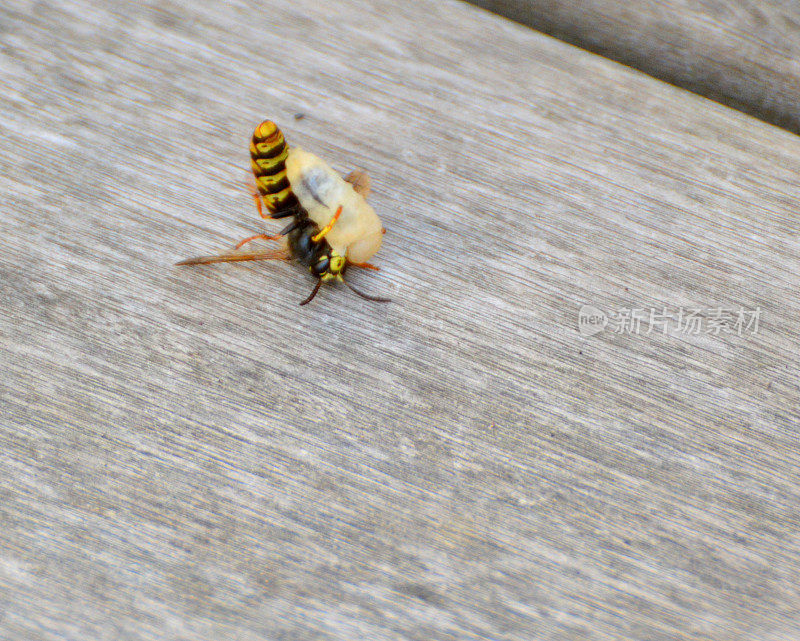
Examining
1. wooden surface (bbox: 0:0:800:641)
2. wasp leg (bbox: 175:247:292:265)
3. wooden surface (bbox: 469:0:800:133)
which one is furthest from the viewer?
wooden surface (bbox: 469:0:800:133)

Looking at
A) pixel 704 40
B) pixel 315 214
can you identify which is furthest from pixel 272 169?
pixel 704 40

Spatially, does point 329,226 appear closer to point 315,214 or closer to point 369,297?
point 315,214

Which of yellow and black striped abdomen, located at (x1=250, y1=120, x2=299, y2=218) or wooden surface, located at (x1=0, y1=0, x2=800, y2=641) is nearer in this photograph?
wooden surface, located at (x1=0, y1=0, x2=800, y2=641)

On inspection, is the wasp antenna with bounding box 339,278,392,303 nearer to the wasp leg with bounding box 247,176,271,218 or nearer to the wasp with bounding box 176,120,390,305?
the wasp with bounding box 176,120,390,305

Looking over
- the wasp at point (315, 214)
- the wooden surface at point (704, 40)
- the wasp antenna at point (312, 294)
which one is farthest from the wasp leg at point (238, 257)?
the wooden surface at point (704, 40)

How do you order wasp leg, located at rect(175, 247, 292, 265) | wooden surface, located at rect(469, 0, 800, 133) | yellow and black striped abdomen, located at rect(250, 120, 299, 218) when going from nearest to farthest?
yellow and black striped abdomen, located at rect(250, 120, 299, 218)
wasp leg, located at rect(175, 247, 292, 265)
wooden surface, located at rect(469, 0, 800, 133)

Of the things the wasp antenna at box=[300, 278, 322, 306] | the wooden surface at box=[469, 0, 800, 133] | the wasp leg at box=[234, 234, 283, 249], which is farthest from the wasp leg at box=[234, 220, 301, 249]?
the wooden surface at box=[469, 0, 800, 133]

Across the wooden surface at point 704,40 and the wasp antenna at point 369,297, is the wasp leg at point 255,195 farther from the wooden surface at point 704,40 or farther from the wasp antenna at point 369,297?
the wooden surface at point 704,40
